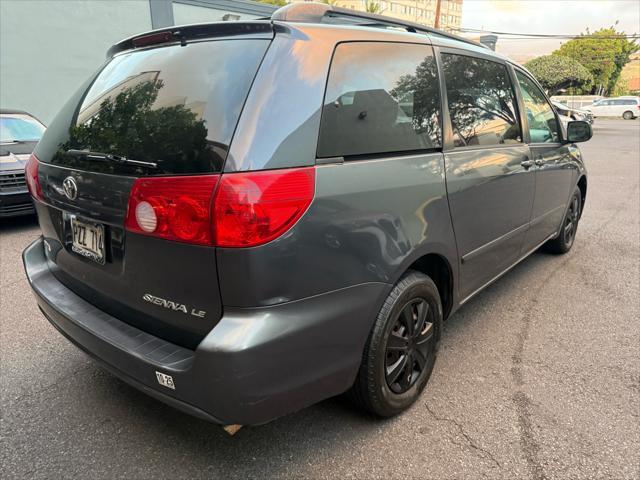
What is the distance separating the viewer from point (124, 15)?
12.2 metres

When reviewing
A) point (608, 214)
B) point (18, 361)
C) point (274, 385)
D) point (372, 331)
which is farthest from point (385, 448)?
point (608, 214)

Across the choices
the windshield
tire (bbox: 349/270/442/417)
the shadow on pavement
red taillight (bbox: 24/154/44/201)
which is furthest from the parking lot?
the windshield

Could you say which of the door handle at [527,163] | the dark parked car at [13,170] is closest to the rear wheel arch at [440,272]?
the door handle at [527,163]

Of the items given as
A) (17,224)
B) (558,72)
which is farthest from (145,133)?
(558,72)

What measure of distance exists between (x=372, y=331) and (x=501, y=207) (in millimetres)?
1421

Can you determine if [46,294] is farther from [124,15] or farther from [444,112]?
[124,15]

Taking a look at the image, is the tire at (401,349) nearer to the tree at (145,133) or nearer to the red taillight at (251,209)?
the red taillight at (251,209)

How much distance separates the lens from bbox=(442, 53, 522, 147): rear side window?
101 inches

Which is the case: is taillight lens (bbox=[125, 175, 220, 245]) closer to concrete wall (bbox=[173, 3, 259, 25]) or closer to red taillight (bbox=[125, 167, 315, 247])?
red taillight (bbox=[125, 167, 315, 247])

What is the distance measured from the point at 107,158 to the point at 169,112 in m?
0.32

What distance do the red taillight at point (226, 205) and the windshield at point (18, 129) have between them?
5997 mm

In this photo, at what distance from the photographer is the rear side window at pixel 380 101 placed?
1.86 metres

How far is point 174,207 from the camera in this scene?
165 centimetres

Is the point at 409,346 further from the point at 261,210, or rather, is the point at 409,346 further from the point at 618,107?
the point at 618,107
